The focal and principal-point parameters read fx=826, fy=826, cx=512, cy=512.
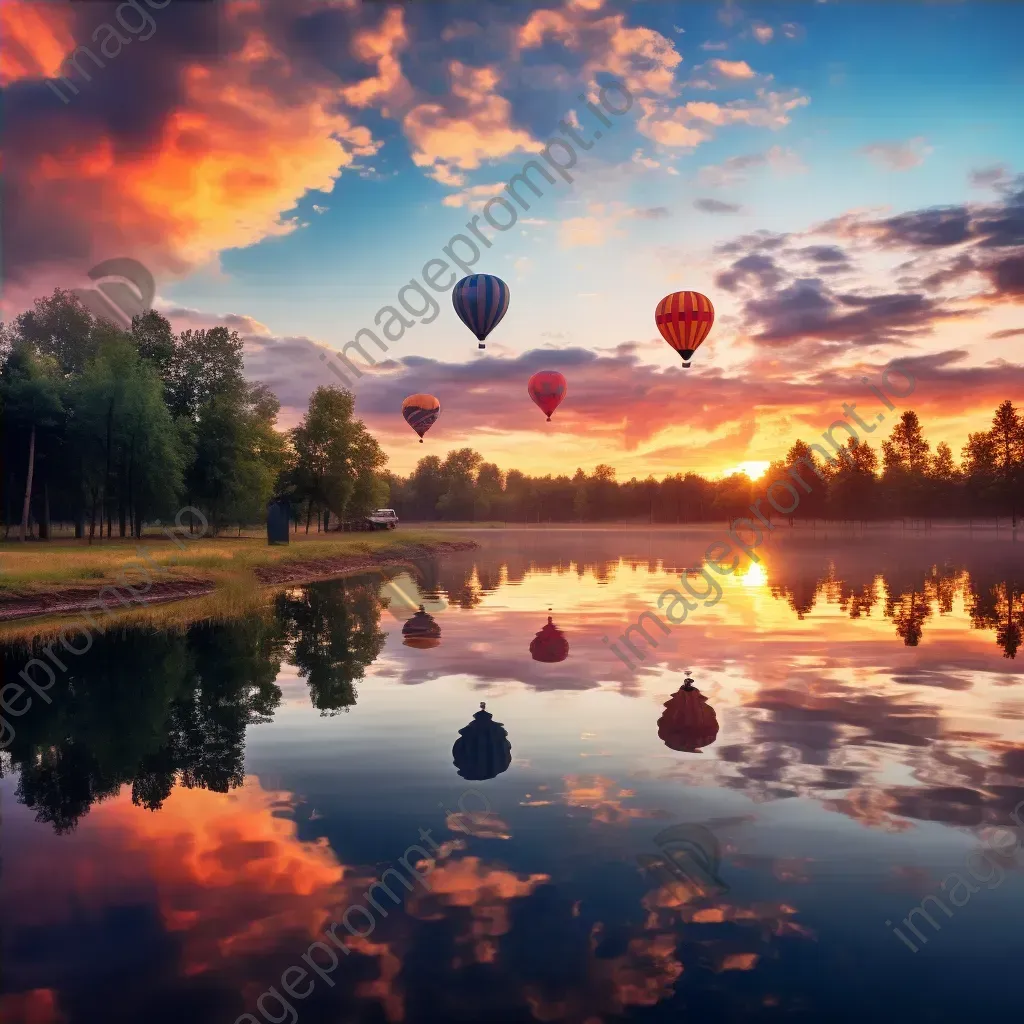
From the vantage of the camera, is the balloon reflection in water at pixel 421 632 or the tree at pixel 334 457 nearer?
the balloon reflection in water at pixel 421 632

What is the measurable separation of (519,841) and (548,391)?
60596 millimetres

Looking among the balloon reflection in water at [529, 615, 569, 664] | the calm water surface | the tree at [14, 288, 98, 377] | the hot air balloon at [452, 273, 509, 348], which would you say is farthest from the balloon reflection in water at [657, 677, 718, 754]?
the tree at [14, 288, 98, 377]

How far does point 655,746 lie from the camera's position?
43.9 ft

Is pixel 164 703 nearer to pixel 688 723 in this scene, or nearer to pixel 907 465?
pixel 688 723

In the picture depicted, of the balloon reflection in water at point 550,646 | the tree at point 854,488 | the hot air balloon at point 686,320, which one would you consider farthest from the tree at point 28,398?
the tree at point 854,488

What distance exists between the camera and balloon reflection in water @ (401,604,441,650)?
24.6m

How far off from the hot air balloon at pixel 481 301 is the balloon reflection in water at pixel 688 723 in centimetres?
4127

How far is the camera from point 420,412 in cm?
8256

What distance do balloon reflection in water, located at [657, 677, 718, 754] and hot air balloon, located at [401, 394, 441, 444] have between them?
6701 centimetres

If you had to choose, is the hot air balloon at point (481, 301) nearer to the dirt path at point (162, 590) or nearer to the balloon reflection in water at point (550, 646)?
the dirt path at point (162, 590)

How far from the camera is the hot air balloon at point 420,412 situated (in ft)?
270

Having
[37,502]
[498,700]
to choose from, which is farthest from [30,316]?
[498,700]

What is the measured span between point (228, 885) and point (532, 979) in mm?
3562

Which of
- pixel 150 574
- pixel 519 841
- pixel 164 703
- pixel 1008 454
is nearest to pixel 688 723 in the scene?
pixel 519 841
